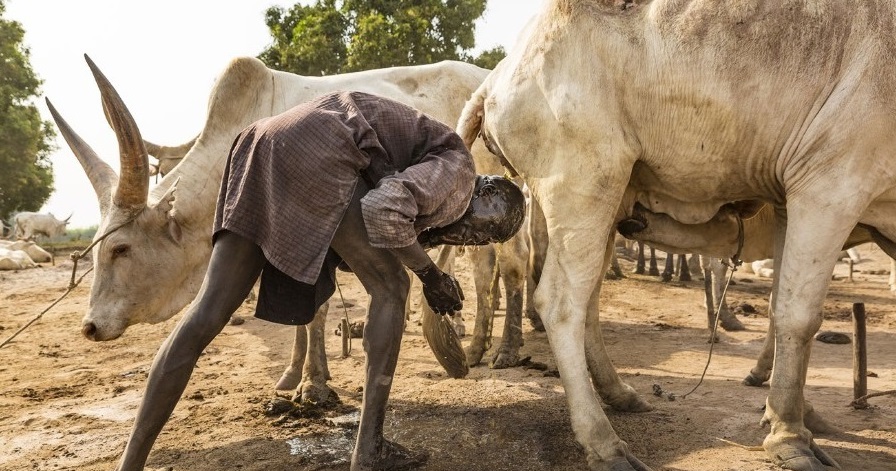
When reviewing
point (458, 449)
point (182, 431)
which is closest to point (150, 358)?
point (182, 431)

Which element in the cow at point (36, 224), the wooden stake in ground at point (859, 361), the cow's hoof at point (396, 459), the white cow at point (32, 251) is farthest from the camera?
the cow at point (36, 224)

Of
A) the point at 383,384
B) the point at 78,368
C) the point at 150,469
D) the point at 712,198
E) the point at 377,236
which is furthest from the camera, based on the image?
the point at 78,368

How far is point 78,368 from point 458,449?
4372mm

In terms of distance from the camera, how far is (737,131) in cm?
404

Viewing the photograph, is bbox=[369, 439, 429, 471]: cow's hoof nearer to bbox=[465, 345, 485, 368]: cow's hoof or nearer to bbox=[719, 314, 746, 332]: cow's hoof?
bbox=[465, 345, 485, 368]: cow's hoof

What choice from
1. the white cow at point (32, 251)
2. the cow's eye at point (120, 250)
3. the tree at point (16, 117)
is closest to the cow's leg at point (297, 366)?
the cow's eye at point (120, 250)

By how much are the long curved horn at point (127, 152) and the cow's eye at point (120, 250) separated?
260 millimetres

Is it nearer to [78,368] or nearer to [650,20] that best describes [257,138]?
[650,20]

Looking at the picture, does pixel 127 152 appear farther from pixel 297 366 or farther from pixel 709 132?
pixel 709 132

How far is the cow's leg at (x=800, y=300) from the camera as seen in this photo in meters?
3.75

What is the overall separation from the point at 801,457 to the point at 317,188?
252cm

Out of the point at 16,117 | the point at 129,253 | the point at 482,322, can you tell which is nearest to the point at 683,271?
the point at 482,322

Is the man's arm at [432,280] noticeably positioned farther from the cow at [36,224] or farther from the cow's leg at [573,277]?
the cow at [36,224]

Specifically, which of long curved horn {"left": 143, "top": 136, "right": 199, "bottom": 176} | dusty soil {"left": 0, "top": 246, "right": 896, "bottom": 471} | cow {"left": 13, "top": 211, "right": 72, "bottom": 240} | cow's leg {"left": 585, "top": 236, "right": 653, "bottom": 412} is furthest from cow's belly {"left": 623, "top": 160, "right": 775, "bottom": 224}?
cow {"left": 13, "top": 211, "right": 72, "bottom": 240}
